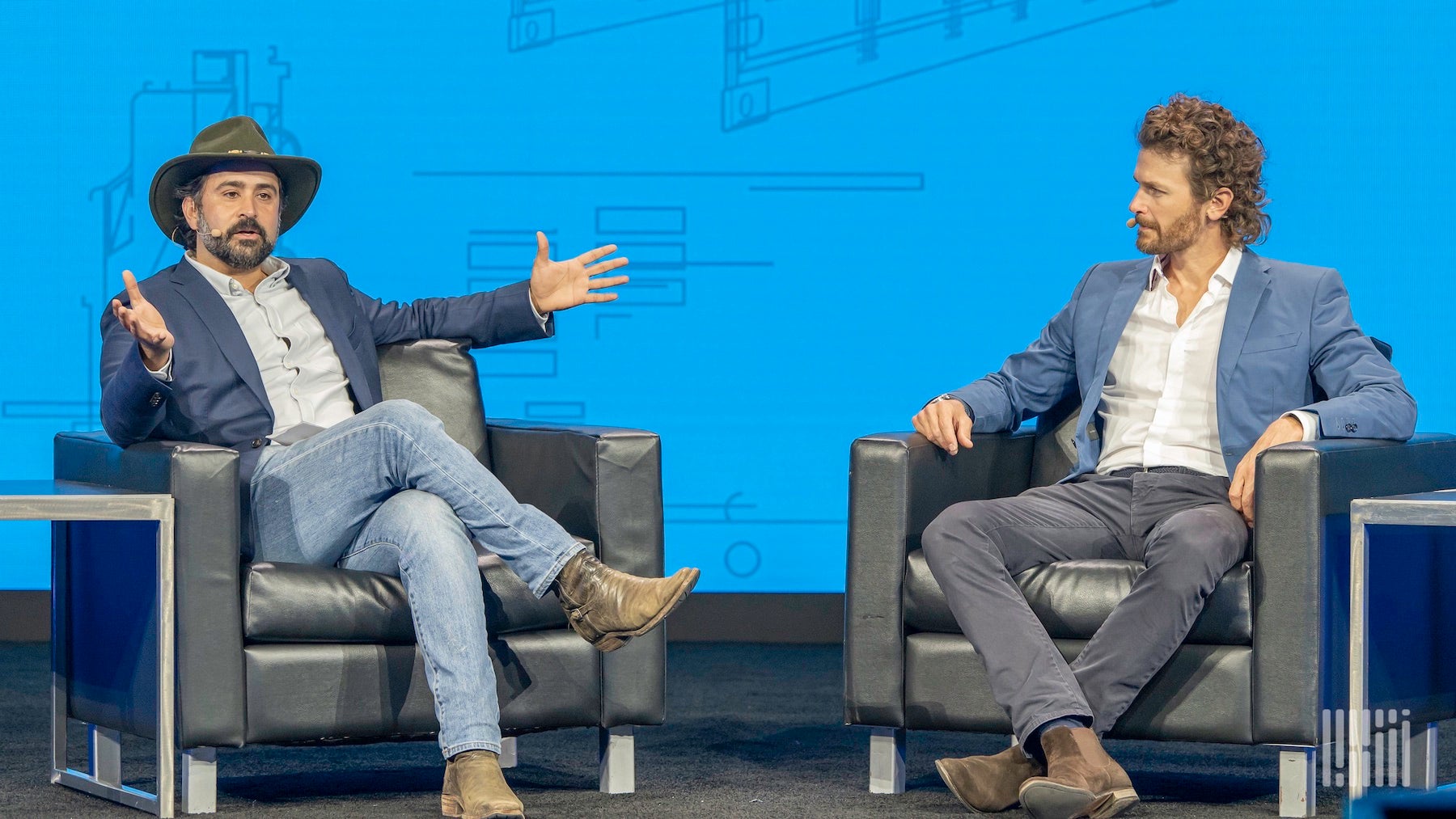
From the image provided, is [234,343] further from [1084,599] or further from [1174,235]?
[1174,235]

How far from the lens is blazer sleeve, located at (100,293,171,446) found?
288 centimetres

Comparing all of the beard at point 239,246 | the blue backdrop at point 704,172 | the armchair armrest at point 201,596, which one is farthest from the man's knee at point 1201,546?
the blue backdrop at point 704,172

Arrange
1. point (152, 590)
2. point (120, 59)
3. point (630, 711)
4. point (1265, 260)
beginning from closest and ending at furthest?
point (152, 590), point (630, 711), point (1265, 260), point (120, 59)

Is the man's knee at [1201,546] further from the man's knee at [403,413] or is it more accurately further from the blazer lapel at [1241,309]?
the man's knee at [403,413]

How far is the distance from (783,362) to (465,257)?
909 mm

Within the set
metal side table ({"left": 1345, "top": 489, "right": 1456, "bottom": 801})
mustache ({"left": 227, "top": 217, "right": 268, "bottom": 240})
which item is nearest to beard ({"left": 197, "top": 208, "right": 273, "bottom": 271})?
mustache ({"left": 227, "top": 217, "right": 268, "bottom": 240})

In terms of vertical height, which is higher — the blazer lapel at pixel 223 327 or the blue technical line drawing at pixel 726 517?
the blazer lapel at pixel 223 327

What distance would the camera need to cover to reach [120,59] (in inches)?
184

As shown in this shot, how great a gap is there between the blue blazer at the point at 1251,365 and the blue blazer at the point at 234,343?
3.10ft

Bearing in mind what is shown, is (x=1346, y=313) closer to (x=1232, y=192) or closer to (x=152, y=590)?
(x=1232, y=192)

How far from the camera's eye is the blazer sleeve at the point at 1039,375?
3.31 m

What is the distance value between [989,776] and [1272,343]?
0.98m

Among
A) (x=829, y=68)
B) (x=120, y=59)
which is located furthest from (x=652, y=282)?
(x=120, y=59)

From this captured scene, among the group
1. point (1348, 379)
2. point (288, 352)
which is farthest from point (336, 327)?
point (1348, 379)
